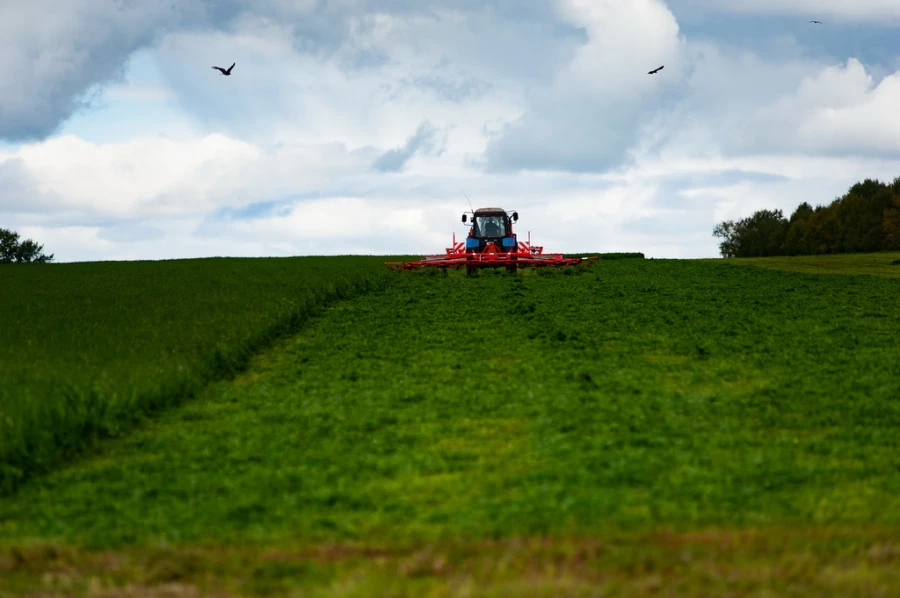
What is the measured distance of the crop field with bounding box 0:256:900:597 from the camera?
7113 mm

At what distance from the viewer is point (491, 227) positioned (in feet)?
138

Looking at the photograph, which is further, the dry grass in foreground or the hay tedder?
the hay tedder

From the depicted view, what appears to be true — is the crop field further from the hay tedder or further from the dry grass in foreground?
the hay tedder

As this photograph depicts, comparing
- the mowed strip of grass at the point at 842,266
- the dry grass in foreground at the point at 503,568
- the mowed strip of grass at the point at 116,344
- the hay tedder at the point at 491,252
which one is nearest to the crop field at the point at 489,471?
the dry grass in foreground at the point at 503,568

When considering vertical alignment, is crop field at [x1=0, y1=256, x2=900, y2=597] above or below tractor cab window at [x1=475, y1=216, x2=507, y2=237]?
below

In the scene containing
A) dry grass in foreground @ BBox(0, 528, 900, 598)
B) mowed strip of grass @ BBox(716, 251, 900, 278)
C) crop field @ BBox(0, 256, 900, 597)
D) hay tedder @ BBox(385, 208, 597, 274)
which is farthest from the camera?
mowed strip of grass @ BBox(716, 251, 900, 278)

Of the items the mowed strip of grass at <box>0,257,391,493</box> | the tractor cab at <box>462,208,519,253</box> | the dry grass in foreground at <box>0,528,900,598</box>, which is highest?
the tractor cab at <box>462,208,519,253</box>

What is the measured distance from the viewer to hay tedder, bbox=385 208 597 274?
3744 cm

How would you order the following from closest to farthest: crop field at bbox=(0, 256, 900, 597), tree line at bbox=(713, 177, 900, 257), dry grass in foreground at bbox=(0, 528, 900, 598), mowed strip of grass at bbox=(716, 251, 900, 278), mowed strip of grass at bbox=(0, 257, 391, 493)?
dry grass in foreground at bbox=(0, 528, 900, 598) → crop field at bbox=(0, 256, 900, 597) → mowed strip of grass at bbox=(0, 257, 391, 493) → mowed strip of grass at bbox=(716, 251, 900, 278) → tree line at bbox=(713, 177, 900, 257)

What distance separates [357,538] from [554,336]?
1136 cm

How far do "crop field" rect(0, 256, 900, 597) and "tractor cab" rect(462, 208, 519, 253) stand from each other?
2160 cm

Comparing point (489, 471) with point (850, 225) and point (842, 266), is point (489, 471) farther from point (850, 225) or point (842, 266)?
point (850, 225)

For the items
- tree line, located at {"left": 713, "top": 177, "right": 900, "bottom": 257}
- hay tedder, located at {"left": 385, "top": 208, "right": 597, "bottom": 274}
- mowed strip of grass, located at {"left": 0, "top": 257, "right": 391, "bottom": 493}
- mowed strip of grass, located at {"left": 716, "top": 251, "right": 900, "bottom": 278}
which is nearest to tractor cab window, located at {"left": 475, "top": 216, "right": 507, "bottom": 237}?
hay tedder, located at {"left": 385, "top": 208, "right": 597, "bottom": 274}

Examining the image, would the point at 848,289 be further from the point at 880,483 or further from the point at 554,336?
the point at 880,483
